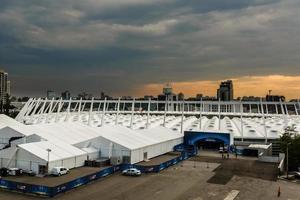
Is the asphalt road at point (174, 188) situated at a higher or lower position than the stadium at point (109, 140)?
lower

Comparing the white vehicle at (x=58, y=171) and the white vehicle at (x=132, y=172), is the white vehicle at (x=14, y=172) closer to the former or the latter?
the white vehicle at (x=58, y=171)

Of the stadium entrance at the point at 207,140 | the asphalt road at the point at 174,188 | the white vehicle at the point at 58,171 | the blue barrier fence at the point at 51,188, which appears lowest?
the asphalt road at the point at 174,188

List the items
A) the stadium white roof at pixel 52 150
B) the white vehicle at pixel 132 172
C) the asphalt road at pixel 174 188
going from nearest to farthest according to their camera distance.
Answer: the asphalt road at pixel 174 188 < the stadium white roof at pixel 52 150 < the white vehicle at pixel 132 172

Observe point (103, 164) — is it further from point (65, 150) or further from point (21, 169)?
point (21, 169)

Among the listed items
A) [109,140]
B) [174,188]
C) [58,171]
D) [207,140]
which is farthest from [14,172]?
[207,140]

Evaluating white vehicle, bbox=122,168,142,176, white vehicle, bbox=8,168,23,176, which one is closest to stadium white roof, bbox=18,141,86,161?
white vehicle, bbox=8,168,23,176

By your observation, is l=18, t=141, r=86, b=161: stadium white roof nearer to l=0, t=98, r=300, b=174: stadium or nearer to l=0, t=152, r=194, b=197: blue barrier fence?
l=0, t=98, r=300, b=174: stadium

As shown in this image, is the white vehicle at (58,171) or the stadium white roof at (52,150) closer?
the white vehicle at (58,171)

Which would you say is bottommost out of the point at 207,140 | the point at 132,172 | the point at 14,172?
the point at 132,172

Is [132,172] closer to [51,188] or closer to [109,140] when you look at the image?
[109,140]

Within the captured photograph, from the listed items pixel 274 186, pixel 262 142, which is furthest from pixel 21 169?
pixel 262 142

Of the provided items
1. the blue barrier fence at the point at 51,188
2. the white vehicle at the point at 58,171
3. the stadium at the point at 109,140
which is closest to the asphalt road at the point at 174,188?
the blue barrier fence at the point at 51,188

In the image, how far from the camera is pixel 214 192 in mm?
32406

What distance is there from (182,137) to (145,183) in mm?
29892
